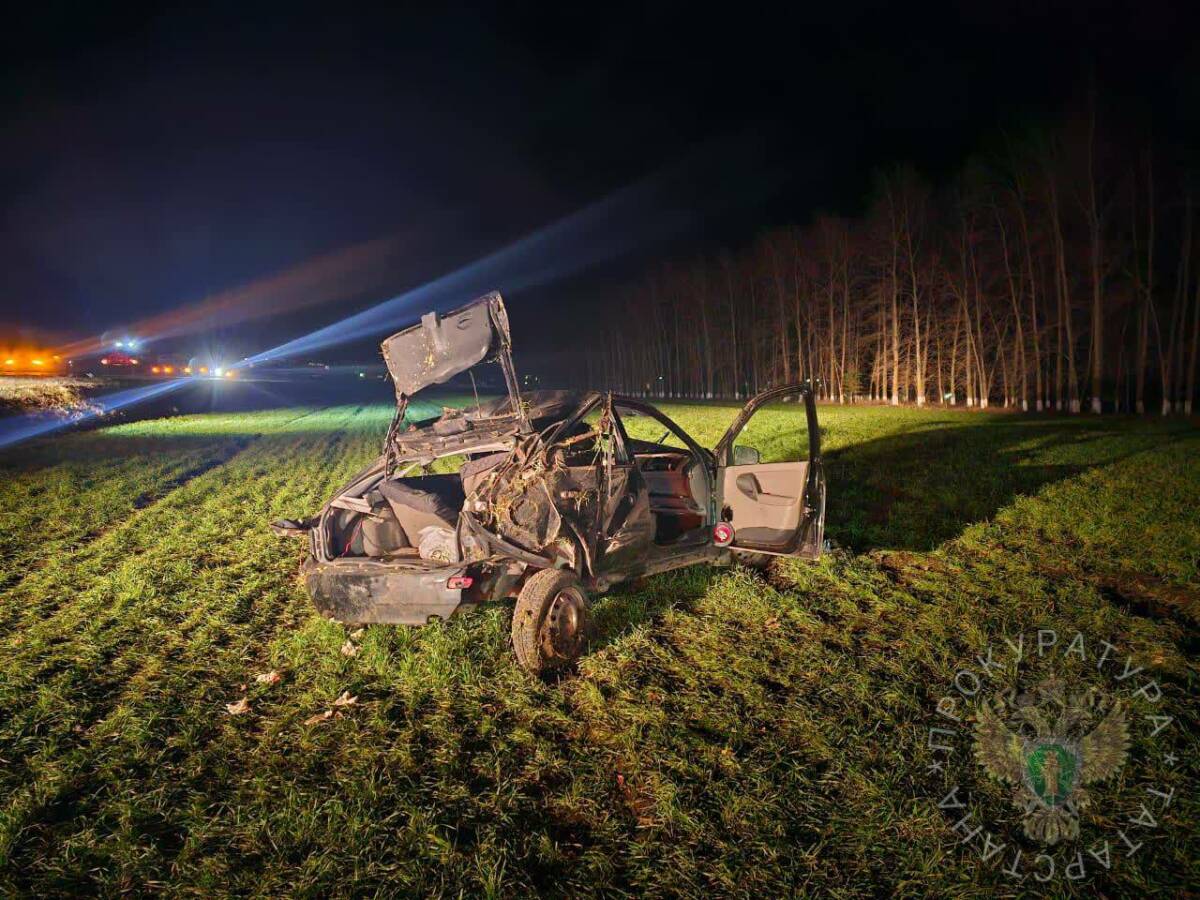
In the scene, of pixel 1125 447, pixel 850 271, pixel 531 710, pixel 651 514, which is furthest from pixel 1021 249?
pixel 531 710

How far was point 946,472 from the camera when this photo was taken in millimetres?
10453

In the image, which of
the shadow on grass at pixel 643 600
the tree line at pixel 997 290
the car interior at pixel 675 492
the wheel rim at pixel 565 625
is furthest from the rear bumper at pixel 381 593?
the tree line at pixel 997 290

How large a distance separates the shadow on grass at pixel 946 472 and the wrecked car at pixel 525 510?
244 centimetres

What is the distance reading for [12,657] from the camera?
13.9 feet

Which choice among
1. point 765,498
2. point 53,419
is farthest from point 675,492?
point 53,419

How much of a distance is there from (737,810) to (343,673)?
2.79 meters

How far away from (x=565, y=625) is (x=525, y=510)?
86 cm

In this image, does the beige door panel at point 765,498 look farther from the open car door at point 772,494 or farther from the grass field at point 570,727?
the grass field at point 570,727

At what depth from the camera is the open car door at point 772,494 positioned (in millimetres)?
5148

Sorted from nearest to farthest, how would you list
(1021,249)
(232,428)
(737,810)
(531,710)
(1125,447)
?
(737,810) → (531,710) → (1125,447) → (232,428) → (1021,249)

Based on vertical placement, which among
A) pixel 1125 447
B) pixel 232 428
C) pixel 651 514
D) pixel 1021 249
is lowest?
pixel 1125 447

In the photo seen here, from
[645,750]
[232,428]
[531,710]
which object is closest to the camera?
[645,750]

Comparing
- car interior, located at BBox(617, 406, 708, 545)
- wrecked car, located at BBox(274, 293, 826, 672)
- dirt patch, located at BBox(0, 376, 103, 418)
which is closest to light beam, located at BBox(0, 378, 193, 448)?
dirt patch, located at BBox(0, 376, 103, 418)

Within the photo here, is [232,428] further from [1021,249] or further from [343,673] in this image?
[1021,249]
